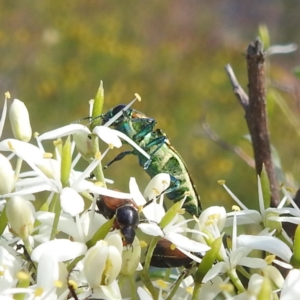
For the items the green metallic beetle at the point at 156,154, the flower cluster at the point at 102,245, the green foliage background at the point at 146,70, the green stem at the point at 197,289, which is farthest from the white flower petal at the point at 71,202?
the green foliage background at the point at 146,70

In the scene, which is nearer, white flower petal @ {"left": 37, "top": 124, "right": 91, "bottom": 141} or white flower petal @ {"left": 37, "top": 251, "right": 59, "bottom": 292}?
white flower petal @ {"left": 37, "top": 251, "right": 59, "bottom": 292}

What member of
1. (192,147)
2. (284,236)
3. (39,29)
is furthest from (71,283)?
(39,29)

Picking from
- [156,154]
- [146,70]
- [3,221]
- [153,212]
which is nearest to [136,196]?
[153,212]

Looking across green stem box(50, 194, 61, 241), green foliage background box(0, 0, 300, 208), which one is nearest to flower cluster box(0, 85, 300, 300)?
green stem box(50, 194, 61, 241)

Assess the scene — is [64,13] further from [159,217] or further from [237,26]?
[159,217]

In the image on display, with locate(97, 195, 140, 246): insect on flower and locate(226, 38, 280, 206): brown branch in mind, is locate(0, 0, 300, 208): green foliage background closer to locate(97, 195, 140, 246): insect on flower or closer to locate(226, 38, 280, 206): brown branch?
locate(226, 38, 280, 206): brown branch

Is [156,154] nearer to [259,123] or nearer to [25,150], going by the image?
[259,123]

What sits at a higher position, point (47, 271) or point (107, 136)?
point (107, 136)
